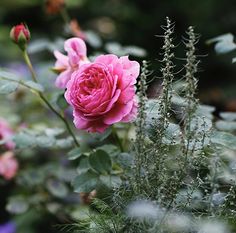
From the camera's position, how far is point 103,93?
1.09 metres

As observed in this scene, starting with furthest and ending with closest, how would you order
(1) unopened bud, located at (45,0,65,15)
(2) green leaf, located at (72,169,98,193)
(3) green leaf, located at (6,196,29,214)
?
1. (1) unopened bud, located at (45,0,65,15)
2. (3) green leaf, located at (6,196,29,214)
3. (2) green leaf, located at (72,169,98,193)

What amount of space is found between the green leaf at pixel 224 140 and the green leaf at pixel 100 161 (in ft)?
0.77

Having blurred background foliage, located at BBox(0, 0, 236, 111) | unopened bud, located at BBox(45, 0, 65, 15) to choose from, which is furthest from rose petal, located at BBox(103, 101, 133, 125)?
blurred background foliage, located at BBox(0, 0, 236, 111)

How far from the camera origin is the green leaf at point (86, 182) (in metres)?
1.22

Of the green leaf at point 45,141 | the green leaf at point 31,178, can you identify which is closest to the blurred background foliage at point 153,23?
the green leaf at point 31,178

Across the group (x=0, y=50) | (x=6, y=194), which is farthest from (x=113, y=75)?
(x=0, y=50)

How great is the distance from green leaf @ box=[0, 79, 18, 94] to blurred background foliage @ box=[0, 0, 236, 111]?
2.45m

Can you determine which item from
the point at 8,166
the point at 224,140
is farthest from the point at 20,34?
the point at 8,166

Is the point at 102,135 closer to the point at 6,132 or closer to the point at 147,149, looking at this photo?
the point at 147,149

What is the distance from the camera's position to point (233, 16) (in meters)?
4.11

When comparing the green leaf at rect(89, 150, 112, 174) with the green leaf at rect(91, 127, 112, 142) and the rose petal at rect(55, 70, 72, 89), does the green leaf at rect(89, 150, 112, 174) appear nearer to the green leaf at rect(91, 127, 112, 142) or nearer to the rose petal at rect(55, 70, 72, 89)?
the green leaf at rect(91, 127, 112, 142)

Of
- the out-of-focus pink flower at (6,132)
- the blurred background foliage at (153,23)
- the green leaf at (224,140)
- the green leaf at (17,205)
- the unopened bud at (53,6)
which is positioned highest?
the blurred background foliage at (153,23)

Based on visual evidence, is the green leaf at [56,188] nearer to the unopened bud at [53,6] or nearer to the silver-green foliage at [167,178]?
the unopened bud at [53,6]

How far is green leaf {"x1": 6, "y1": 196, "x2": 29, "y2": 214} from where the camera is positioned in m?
1.76
